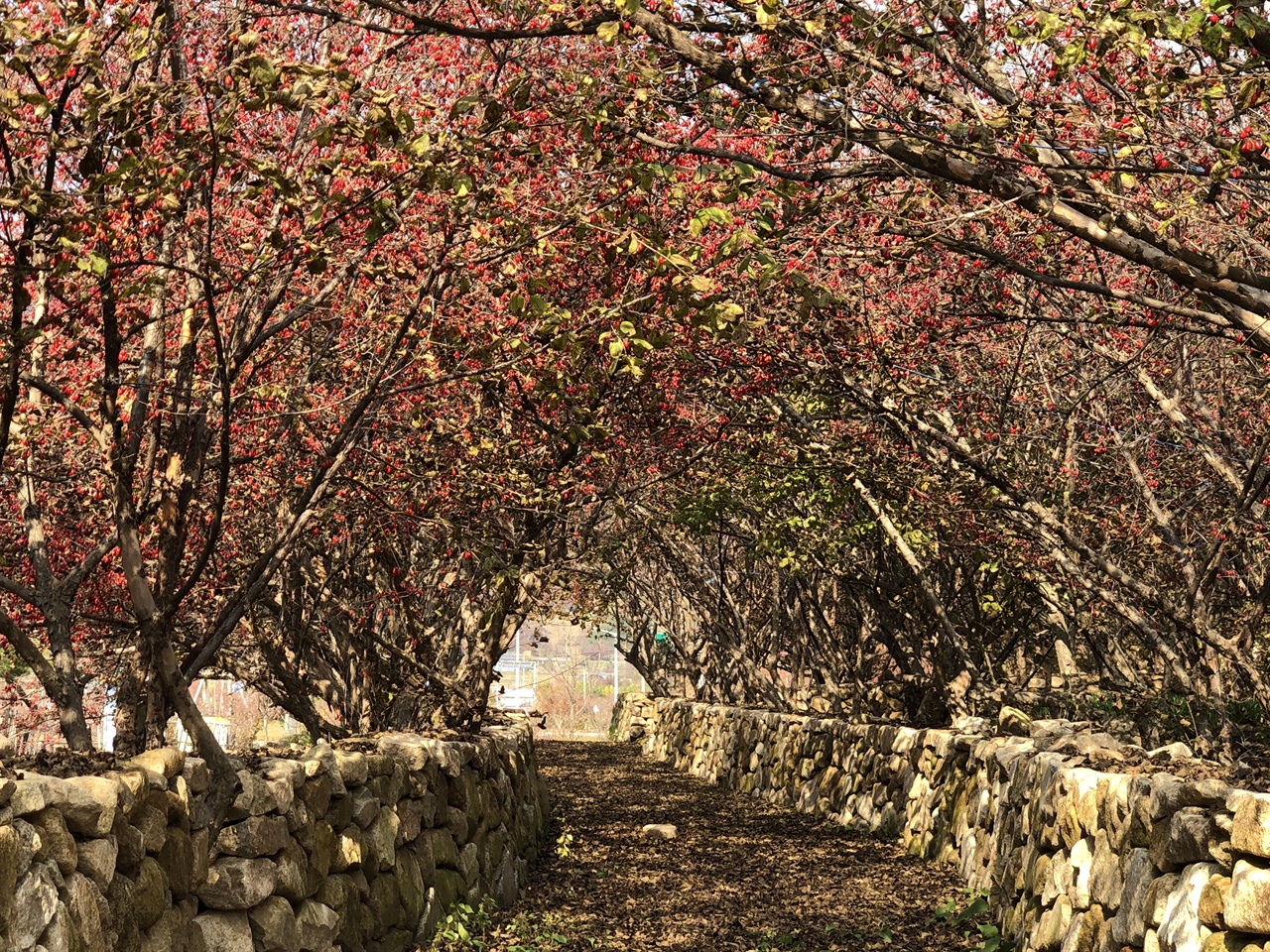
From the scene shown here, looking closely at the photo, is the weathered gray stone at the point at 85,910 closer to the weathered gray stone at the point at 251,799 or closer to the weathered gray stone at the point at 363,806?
the weathered gray stone at the point at 251,799

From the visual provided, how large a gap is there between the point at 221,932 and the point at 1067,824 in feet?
15.2

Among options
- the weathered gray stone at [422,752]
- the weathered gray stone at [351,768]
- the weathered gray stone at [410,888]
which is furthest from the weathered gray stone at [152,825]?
the weathered gray stone at [422,752]

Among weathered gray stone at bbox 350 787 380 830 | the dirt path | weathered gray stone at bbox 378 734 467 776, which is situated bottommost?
the dirt path

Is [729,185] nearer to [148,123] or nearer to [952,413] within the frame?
[148,123]

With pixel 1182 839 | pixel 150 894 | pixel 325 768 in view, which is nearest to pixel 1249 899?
pixel 1182 839

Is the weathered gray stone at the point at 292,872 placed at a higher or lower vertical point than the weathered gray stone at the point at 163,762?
lower

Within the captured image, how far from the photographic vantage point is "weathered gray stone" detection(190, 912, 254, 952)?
5586mm

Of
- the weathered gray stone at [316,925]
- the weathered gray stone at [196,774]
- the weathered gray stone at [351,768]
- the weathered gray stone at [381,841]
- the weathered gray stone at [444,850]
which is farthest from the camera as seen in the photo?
the weathered gray stone at [444,850]

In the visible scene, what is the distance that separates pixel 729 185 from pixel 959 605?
992 cm

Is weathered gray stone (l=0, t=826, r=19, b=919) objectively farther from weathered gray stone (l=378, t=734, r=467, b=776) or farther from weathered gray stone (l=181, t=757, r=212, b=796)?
weathered gray stone (l=378, t=734, r=467, b=776)

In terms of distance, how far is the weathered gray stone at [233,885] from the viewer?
5852 mm

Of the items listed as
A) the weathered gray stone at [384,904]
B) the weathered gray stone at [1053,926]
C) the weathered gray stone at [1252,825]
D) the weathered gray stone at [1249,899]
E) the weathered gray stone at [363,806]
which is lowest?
the weathered gray stone at [384,904]

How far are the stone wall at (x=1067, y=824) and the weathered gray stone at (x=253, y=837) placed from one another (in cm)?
388

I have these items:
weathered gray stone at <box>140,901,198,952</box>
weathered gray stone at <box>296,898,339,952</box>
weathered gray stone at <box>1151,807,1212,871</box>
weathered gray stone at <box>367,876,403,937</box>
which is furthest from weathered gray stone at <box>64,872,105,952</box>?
weathered gray stone at <box>1151,807,1212,871</box>
